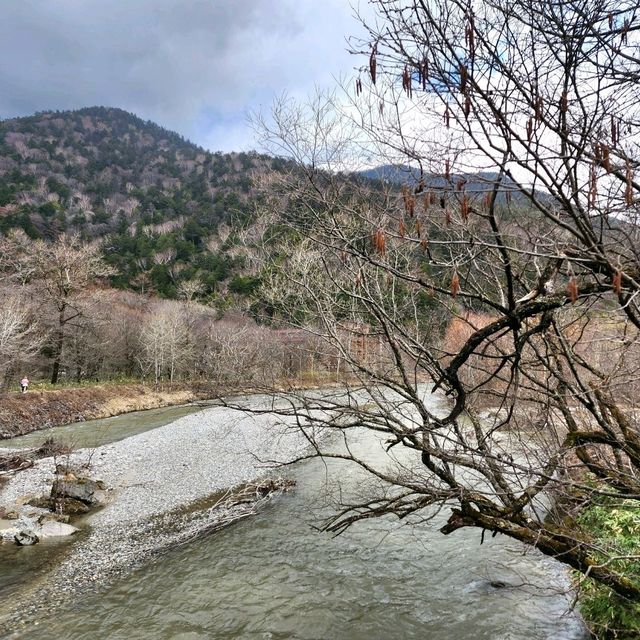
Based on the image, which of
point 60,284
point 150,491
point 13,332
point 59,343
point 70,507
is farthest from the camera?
point 59,343

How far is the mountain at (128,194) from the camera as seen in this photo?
167ft

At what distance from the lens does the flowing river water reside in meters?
5.39

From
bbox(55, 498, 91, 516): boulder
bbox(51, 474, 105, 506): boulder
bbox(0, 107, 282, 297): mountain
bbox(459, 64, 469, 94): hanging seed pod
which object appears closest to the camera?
bbox(459, 64, 469, 94): hanging seed pod

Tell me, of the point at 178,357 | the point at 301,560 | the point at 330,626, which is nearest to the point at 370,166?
the point at 330,626

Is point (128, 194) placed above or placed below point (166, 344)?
above

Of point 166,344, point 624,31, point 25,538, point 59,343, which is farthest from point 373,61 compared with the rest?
point 59,343

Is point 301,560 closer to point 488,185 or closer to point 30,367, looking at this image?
point 488,185

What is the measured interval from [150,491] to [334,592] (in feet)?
22.1

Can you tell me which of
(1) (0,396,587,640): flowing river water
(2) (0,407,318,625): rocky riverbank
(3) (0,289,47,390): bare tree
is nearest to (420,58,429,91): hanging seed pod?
(2) (0,407,318,625): rocky riverbank

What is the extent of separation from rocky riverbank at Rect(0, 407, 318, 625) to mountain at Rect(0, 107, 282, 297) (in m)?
5.29

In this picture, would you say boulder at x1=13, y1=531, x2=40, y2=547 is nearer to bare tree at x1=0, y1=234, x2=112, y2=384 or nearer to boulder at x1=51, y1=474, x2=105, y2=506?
boulder at x1=51, y1=474, x2=105, y2=506

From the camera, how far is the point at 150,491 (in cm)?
1123

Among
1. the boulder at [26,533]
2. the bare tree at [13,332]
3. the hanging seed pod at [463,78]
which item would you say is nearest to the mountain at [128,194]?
the hanging seed pod at [463,78]

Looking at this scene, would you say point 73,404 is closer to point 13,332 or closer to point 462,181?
point 13,332
